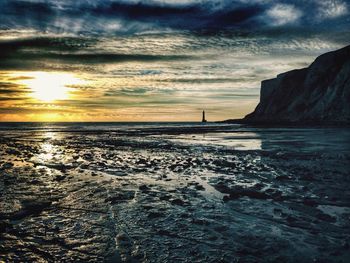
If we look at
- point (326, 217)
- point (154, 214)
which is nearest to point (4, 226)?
point (154, 214)

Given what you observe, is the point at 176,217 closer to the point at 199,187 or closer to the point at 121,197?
the point at 121,197

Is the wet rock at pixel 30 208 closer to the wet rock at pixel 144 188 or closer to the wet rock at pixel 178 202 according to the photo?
the wet rock at pixel 144 188

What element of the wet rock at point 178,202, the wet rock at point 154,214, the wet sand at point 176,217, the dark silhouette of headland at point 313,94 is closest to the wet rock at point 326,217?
the wet sand at point 176,217

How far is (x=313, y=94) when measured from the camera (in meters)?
69.4

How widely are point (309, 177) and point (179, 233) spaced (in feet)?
18.4

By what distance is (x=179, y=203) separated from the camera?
5.90 m

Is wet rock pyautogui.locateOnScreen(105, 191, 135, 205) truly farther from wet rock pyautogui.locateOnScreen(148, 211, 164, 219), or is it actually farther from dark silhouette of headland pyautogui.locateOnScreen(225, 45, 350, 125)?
dark silhouette of headland pyautogui.locateOnScreen(225, 45, 350, 125)

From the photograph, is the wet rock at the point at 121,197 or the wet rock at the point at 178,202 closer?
the wet rock at the point at 178,202

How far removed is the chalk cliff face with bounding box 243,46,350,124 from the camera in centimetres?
5653

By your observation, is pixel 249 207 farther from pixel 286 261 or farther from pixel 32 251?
pixel 32 251

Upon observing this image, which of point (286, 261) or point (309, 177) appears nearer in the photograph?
point (286, 261)

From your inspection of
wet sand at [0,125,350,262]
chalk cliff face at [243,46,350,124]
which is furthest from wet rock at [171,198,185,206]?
chalk cliff face at [243,46,350,124]

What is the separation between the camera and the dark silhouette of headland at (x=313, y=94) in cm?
5641

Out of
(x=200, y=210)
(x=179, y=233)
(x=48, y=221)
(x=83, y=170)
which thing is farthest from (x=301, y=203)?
(x=83, y=170)
